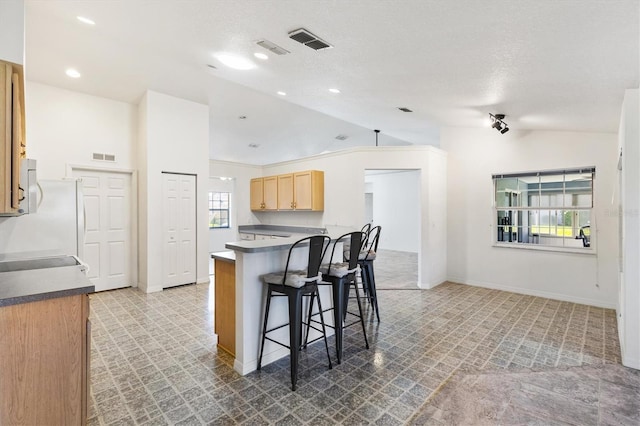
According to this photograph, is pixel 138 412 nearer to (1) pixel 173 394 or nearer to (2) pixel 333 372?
(1) pixel 173 394

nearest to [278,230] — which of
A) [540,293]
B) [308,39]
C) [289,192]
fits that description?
[289,192]

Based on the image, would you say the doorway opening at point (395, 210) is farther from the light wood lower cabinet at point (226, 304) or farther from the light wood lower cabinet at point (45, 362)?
the light wood lower cabinet at point (45, 362)

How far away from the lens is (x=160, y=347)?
9.89ft

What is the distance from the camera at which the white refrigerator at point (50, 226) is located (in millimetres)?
3188

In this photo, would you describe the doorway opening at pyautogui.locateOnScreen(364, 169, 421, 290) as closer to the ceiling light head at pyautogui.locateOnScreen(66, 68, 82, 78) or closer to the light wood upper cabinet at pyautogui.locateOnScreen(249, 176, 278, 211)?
the light wood upper cabinet at pyautogui.locateOnScreen(249, 176, 278, 211)

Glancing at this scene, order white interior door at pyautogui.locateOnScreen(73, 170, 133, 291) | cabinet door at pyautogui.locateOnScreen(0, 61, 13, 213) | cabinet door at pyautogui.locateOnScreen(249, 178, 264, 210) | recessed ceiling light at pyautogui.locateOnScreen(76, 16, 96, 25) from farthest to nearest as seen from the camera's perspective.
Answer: cabinet door at pyautogui.locateOnScreen(249, 178, 264, 210)
white interior door at pyautogui.locateOnScreen(73, 170, 133, 291)
recessed ceiling light at pyautogui.locateOnScreen(76, 16, 96, 25)
cabinet door at pyautogui.locateOnScreen(0, 61, 13, 213)

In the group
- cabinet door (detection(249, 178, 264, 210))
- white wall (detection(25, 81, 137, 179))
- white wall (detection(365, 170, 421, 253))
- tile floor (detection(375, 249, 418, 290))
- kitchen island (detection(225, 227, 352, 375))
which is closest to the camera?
kitchen island (detection(225, 227, 352, 375))

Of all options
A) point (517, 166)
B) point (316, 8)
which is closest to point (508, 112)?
point (517, 166)

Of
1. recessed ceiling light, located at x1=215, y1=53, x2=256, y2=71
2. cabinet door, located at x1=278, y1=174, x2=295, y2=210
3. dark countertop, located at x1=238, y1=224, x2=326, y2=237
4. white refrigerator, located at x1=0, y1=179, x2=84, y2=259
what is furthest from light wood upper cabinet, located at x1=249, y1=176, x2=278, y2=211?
white refrigerator, located at x1=0, y1=179, x2=84, y2=259

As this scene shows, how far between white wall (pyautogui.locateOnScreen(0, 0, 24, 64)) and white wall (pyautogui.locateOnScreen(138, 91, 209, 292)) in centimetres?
326

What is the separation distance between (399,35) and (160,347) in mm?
3418

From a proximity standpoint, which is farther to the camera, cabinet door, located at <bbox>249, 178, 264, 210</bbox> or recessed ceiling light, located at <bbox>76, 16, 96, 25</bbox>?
cabinet door, located at <bbox>249, 178, 264, 210</bbox>

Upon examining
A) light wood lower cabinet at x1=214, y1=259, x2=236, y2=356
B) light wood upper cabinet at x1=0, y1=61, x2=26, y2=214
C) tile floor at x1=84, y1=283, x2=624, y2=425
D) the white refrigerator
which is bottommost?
tile floor at x1=84, y1=283, x2=624, y2=425

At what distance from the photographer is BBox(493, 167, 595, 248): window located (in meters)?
4.54
